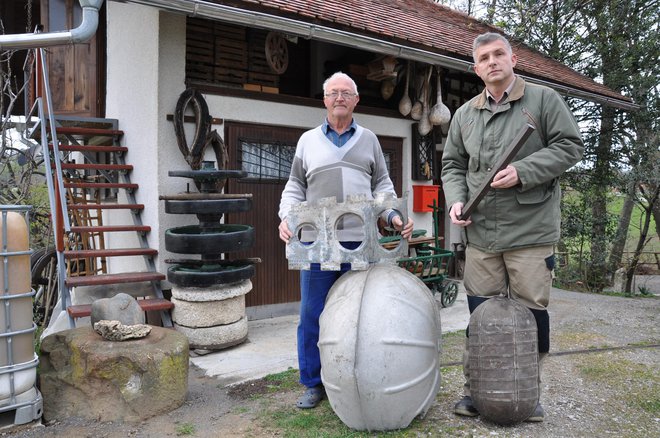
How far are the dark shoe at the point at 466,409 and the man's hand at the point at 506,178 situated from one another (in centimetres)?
132

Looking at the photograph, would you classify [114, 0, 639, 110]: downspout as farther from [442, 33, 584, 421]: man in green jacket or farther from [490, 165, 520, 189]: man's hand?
[490, 165, 520, 189]: man's hand

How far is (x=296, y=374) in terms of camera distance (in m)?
4.14

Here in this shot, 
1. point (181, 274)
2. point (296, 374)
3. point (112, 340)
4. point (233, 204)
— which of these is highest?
point (233, 204)

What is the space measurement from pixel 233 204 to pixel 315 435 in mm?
2507

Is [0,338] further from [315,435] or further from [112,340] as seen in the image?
[315,435]

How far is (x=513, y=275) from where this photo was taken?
117 inches

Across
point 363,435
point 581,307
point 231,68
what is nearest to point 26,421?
point 363,435

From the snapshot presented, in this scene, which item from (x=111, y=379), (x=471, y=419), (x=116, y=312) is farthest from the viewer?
(x=116, y=312)

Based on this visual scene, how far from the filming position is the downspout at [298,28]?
457 cm

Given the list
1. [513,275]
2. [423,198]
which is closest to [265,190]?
[423,198]

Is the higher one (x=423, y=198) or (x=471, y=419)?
(x=423, y=198)

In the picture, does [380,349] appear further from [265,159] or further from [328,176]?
[265,159]

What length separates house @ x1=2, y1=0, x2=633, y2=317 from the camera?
17.5 ft

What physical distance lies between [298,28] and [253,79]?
1.01 metres
